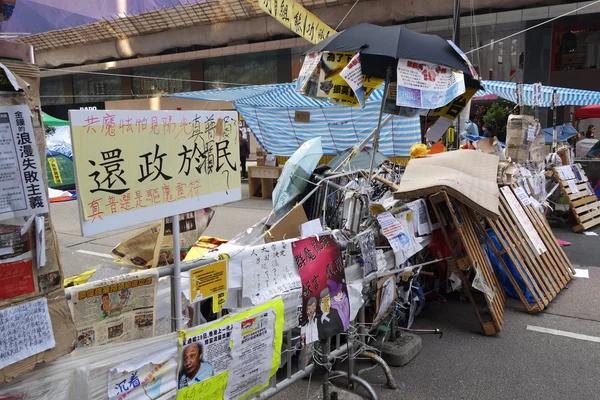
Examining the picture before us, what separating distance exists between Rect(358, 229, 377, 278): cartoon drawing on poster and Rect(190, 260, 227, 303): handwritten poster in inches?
52.3

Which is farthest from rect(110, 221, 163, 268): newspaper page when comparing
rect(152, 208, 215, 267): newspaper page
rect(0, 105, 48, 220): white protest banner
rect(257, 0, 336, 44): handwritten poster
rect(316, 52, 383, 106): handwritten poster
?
rect(257, 0, 336, 44): handwritten poster

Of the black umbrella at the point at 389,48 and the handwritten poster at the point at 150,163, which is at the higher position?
the black umbrella at the point at 389,48

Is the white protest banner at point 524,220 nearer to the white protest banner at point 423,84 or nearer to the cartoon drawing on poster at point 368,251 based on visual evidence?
the white protest banner at point 423,84

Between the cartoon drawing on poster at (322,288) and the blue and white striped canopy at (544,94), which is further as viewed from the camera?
the blue and white striped canopy at (544,94)

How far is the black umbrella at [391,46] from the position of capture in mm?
4074

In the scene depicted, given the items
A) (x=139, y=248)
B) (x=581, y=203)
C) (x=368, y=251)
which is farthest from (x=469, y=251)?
(x=581, y=203)

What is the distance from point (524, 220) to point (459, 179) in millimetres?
1717

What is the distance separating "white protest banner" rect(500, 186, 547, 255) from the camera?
→ 5677 millimetres

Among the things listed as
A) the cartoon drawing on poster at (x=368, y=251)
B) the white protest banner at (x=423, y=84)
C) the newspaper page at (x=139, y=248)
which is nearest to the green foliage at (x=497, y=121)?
the white protest banner at (x=423, y=84)

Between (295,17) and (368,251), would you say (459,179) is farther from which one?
(295,17)

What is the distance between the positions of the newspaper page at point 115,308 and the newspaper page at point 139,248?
810 mm

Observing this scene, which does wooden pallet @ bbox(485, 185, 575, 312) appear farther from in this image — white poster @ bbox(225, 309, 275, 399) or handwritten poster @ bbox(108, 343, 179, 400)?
handwritten poster @ bbox(108, 343, 179, 400)

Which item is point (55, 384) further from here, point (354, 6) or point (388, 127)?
point (354, 6)

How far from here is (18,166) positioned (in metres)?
1.68
